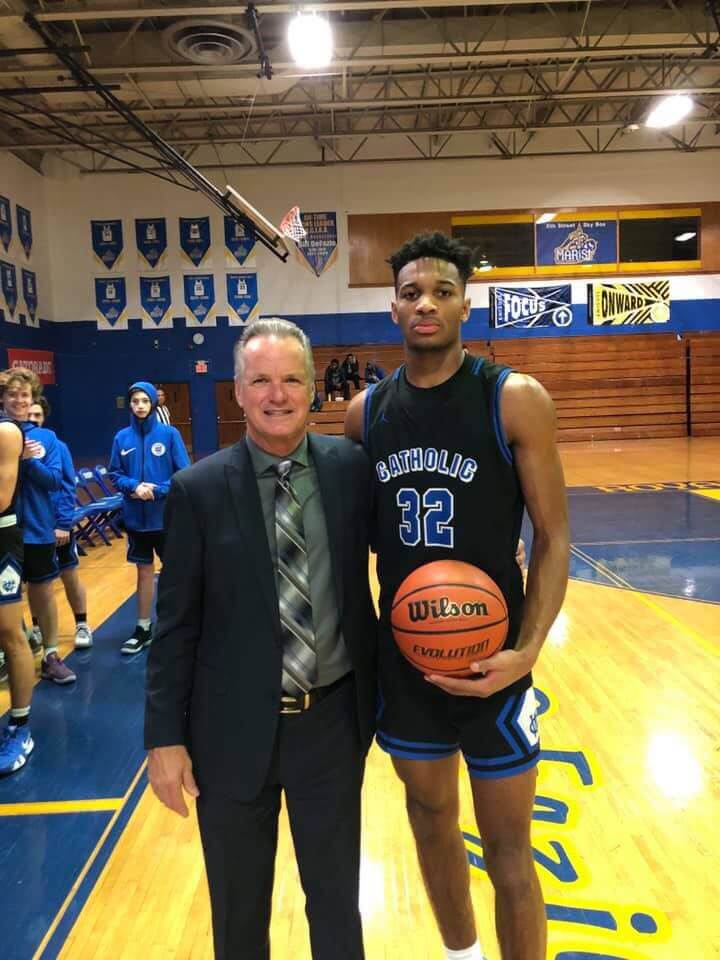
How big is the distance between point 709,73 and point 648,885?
16.3m

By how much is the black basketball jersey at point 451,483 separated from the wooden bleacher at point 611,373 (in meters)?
15.4

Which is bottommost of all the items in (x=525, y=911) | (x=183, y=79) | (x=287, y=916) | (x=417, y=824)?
(x=287, y=916)

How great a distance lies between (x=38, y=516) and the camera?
3.96 meters

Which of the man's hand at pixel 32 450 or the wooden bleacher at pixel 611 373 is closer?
the man's hand at pixel 32 450

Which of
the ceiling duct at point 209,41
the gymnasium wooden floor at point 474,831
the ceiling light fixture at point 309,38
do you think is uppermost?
the ceiling duct at point 209,41

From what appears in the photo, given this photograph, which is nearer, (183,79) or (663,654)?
(663,654)

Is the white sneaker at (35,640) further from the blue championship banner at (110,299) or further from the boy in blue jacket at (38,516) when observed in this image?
the blue championship banner at (110,299)

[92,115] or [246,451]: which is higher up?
[92,115]

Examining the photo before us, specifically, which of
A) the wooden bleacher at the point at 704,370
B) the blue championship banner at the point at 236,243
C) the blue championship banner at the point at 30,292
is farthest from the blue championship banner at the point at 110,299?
the wooden bleacher at the point at 704,370

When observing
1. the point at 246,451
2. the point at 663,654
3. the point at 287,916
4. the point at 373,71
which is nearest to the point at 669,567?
the point at 663,654

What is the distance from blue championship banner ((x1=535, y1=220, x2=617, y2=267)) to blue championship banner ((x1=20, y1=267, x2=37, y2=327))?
11.5 meters

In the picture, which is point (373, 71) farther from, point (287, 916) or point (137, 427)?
point (287, 916)

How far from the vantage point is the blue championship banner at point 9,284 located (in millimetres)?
13820

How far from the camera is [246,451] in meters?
1.57
